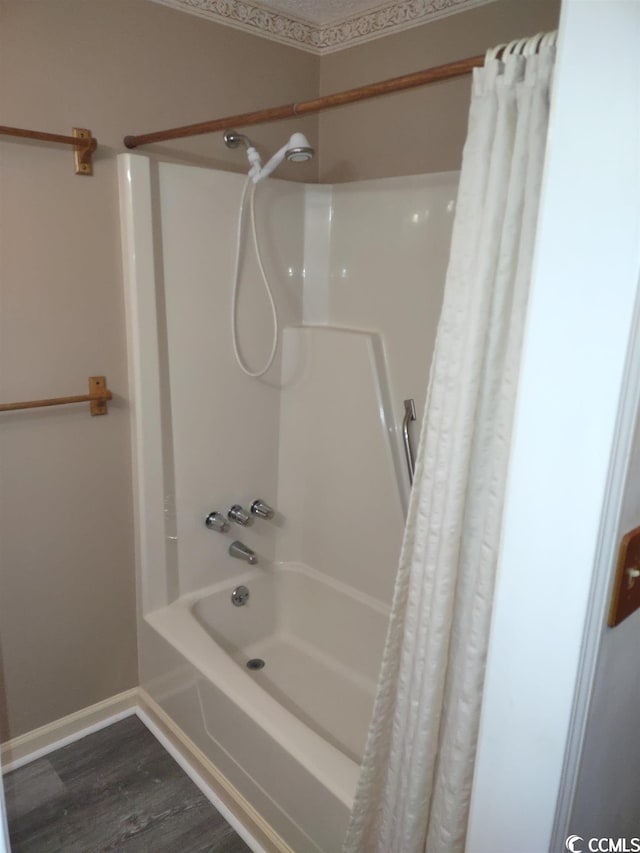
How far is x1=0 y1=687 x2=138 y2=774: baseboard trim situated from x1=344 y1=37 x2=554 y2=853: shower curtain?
1333mm

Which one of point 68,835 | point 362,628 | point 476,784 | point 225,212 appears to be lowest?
point 68,835

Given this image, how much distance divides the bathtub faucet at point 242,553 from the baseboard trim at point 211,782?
603 millimetres

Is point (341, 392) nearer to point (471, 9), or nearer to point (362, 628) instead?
point (362, 628)

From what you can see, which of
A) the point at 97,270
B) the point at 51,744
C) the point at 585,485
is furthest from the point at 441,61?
the point at 51,744

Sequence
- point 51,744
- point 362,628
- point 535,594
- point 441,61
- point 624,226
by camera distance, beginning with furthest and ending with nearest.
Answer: point 362,628
point 51,744
point 441,61
point 535,594
point 624,226

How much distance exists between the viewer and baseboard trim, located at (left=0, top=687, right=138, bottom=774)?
1968 mm

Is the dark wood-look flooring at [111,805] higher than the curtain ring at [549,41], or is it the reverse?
the curtain ring at [549,41]

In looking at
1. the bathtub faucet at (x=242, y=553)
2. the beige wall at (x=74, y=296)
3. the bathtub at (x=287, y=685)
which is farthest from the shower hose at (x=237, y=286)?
the bathtub at (x=287, y=685)

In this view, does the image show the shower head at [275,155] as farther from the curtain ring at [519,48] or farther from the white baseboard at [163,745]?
the white baseboard at [163,745]

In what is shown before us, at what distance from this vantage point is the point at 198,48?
192 cm

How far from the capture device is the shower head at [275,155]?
70.0 inches

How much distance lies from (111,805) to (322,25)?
2.81 meters

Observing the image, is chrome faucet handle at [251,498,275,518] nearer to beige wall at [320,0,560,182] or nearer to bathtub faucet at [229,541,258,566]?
bathtub faucet at [229,541,258,566]

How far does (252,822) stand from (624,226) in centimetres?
188
